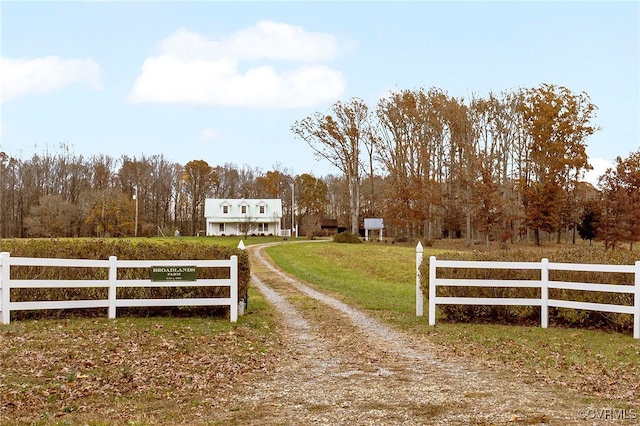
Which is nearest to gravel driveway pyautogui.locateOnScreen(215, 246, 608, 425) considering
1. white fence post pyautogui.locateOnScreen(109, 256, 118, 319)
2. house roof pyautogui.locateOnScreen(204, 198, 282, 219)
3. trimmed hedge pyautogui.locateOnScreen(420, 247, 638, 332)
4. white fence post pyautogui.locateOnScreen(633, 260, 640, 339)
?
trimmed hedge pyautogui.locateOnScreen(420, 247, 638, 332)

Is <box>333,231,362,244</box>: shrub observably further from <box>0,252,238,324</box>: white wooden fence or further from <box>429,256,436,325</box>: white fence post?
<box>0,252,238,324</box>: white wooden fence

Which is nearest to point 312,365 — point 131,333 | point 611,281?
point 131,333

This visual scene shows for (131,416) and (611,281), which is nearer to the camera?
(131,416)

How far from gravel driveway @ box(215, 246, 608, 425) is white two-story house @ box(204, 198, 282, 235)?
215 ft

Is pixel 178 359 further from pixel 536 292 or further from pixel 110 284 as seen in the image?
pixel 536 292

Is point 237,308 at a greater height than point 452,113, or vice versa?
point 452,113

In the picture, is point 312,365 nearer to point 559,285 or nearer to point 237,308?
point 237,308

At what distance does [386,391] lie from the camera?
22.8 feet

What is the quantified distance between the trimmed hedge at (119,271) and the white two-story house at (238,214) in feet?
205

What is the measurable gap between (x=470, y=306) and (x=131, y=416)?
859 cm

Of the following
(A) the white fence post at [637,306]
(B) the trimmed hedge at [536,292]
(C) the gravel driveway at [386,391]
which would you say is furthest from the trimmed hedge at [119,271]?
(A) the white fence post at [637,306]

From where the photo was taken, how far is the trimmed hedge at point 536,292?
1143 centimetres

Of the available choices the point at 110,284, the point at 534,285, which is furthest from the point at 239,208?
the point at 534,285

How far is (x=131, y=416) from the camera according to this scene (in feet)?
19.8
